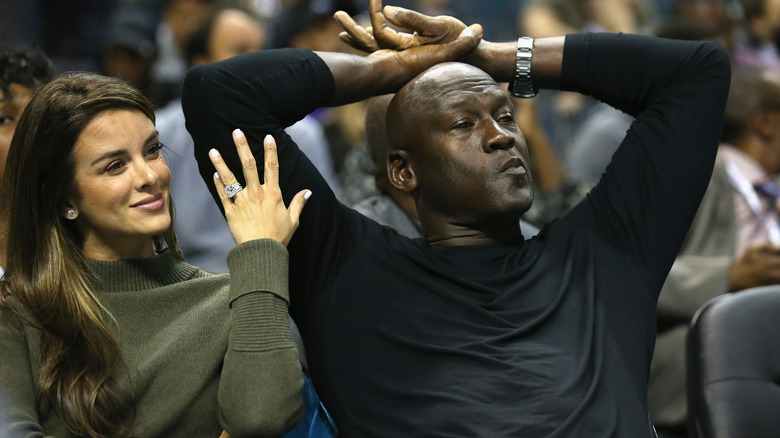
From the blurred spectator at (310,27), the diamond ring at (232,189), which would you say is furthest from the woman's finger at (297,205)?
the blurred spectator at (310,27)

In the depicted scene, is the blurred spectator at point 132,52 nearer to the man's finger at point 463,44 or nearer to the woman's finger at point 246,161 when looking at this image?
the man's finger at point 463,44

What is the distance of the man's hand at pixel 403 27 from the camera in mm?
2352

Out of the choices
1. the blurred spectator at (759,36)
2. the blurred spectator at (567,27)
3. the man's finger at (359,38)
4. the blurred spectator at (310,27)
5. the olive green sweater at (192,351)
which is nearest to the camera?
the olive green sweater at (192,351)

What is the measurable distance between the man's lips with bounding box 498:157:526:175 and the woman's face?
2.55 ft

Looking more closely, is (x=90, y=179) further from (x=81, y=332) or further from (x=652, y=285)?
(x=652, y=285)

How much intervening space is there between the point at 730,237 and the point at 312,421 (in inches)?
79.1

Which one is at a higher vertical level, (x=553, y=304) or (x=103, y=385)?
(x=103, y=385)

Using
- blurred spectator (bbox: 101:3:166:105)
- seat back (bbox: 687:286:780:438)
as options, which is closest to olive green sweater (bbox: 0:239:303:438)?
seat back (bbox: 687:286:780:438)

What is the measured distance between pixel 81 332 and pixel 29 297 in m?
0.14

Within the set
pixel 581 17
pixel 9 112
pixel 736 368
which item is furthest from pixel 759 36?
pixel 9 112

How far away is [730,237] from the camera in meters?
3.45

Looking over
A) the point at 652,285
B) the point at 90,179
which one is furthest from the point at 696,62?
the point at 90,179

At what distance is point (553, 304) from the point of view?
2.16 m

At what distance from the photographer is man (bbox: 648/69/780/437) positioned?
3188 mm
